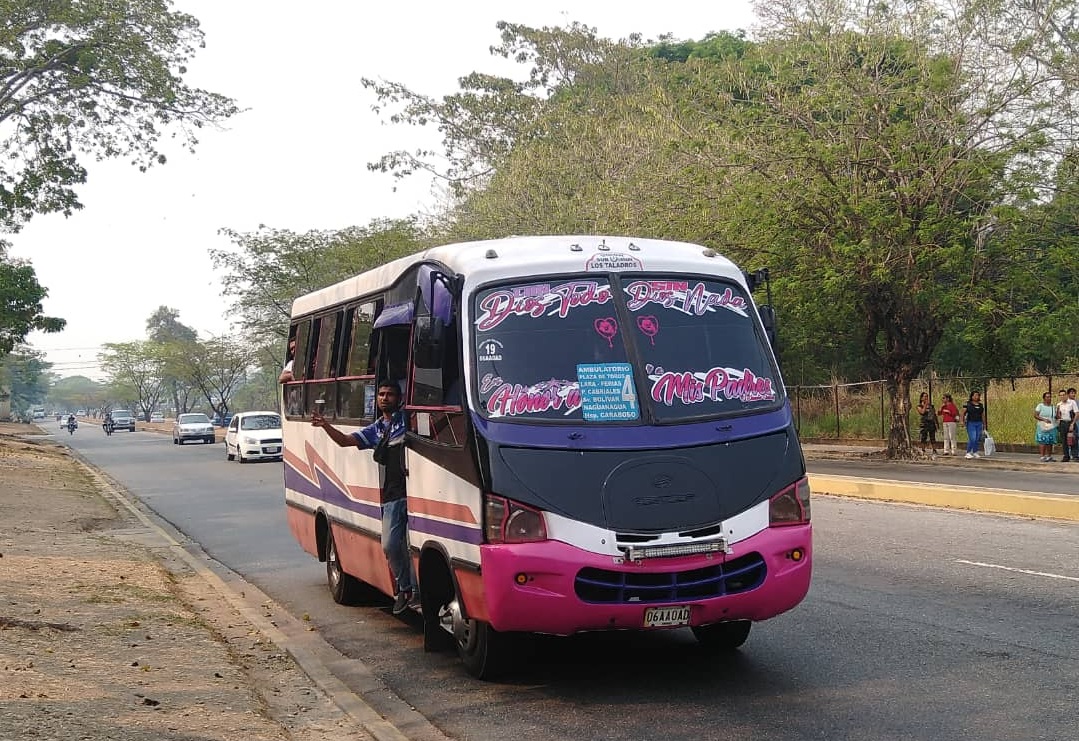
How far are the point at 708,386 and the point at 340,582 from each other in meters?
4.75

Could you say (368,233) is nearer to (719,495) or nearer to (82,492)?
(82,492)

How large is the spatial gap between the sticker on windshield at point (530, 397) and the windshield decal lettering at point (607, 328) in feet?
1.30

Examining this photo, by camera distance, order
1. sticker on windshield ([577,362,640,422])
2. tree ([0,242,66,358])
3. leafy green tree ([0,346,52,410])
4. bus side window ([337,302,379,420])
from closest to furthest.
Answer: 1. sticker on windshield ([577,362,640,422])
2. bus side window ([337,302,379,420])
3. tree ([0,242,66,358])
4. leafy green tree ([0,346,52,410])

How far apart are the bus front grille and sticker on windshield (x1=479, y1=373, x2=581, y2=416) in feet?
3.17

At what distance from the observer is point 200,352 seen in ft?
360

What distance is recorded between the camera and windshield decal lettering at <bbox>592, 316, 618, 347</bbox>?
765 centimetres

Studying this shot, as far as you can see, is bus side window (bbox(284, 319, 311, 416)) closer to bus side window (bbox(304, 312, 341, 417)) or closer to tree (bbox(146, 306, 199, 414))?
bus side window (bbox(304, 312, 341, 417))

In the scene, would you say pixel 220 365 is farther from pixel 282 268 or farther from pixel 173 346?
pixel 282 268

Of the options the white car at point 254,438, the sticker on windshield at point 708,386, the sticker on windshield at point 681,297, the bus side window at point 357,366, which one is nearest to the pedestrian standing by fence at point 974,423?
the white car at point 254,438

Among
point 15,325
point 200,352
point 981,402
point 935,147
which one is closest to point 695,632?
point 935,147

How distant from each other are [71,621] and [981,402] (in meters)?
27.0

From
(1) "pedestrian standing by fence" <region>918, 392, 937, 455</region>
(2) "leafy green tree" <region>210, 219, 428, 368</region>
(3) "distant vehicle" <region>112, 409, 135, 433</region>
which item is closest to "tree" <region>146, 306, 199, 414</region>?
(3) "distant vehicle" <region>112, 409, 135, 433</region>

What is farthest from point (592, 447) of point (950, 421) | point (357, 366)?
point (950, 421)

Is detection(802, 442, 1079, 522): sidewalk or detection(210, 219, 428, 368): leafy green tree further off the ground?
detection(210, 219, 428, 368): leafy green tree
